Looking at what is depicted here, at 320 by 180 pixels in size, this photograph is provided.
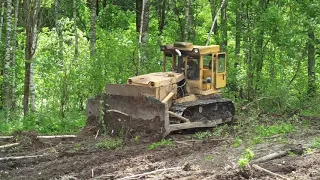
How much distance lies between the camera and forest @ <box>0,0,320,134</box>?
1470 cm

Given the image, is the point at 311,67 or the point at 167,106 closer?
the point at 167,106

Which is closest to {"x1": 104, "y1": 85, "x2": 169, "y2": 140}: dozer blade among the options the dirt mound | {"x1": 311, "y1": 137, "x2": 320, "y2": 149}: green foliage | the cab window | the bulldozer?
the bulldozer

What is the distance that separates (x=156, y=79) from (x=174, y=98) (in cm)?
100

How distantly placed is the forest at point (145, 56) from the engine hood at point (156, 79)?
3.05 ft

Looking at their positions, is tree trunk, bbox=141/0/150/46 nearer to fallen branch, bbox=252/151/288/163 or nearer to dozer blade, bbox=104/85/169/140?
dozer blade, bbox=104/85/169/140

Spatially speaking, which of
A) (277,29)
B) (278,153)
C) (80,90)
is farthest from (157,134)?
(277,29)

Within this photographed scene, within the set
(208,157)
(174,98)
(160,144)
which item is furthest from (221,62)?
(208,157)

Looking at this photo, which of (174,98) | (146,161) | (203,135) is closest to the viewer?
(146,161)

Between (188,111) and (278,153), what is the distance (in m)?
4.05

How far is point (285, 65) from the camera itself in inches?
756

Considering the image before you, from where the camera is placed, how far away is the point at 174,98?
40.8 feet

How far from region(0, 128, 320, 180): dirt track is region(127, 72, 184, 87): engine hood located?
1629 mm

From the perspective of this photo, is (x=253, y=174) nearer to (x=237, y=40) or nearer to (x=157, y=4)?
(x=237, y=40)

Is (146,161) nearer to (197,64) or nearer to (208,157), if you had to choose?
(208,157)
